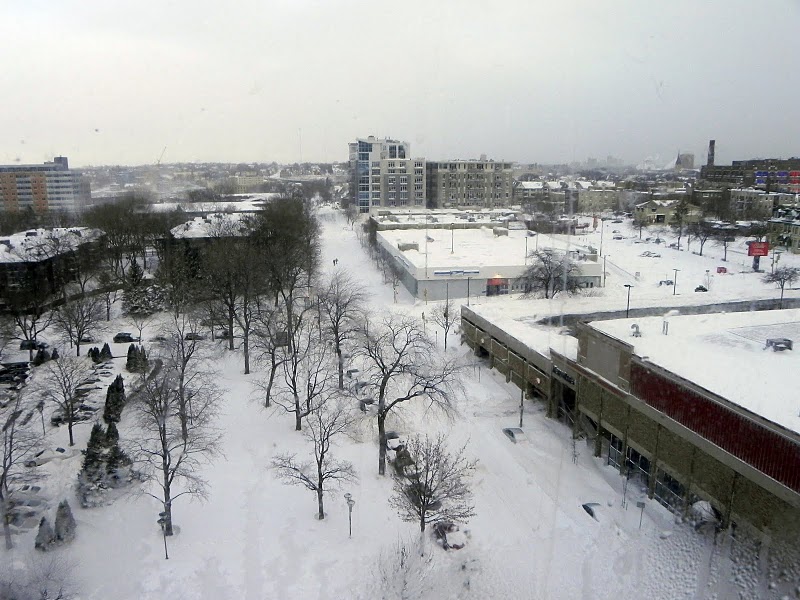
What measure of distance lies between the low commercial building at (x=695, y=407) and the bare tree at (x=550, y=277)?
5358 millimetres

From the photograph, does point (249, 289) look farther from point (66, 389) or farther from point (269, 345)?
point (66, 389)

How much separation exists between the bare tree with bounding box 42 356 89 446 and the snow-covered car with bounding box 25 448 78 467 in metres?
0.20

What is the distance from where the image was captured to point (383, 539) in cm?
507

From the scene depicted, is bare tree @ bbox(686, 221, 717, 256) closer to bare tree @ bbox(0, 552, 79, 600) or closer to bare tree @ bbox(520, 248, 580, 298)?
bare tree @ bbox(520, 248, 580, 298)

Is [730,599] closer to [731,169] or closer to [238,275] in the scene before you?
[238,275]

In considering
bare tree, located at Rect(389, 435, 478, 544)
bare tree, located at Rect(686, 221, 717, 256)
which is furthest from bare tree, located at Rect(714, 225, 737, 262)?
bare tree, located at Rect(389, 435, 478, 544)

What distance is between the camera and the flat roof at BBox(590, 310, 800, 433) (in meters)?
4.62

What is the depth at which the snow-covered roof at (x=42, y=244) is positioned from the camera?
13.2 meters

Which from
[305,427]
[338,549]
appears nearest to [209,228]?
[305,427]

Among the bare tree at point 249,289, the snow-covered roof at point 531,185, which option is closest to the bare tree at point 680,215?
the snow-covered roof at point 531,185

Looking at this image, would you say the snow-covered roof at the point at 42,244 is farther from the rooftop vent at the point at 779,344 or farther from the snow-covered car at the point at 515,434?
the rooftop vent at the point at 779,344

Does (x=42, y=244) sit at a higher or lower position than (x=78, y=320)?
higher

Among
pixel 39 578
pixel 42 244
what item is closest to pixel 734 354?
pixel 39 578

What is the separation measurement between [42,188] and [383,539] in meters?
26.7
